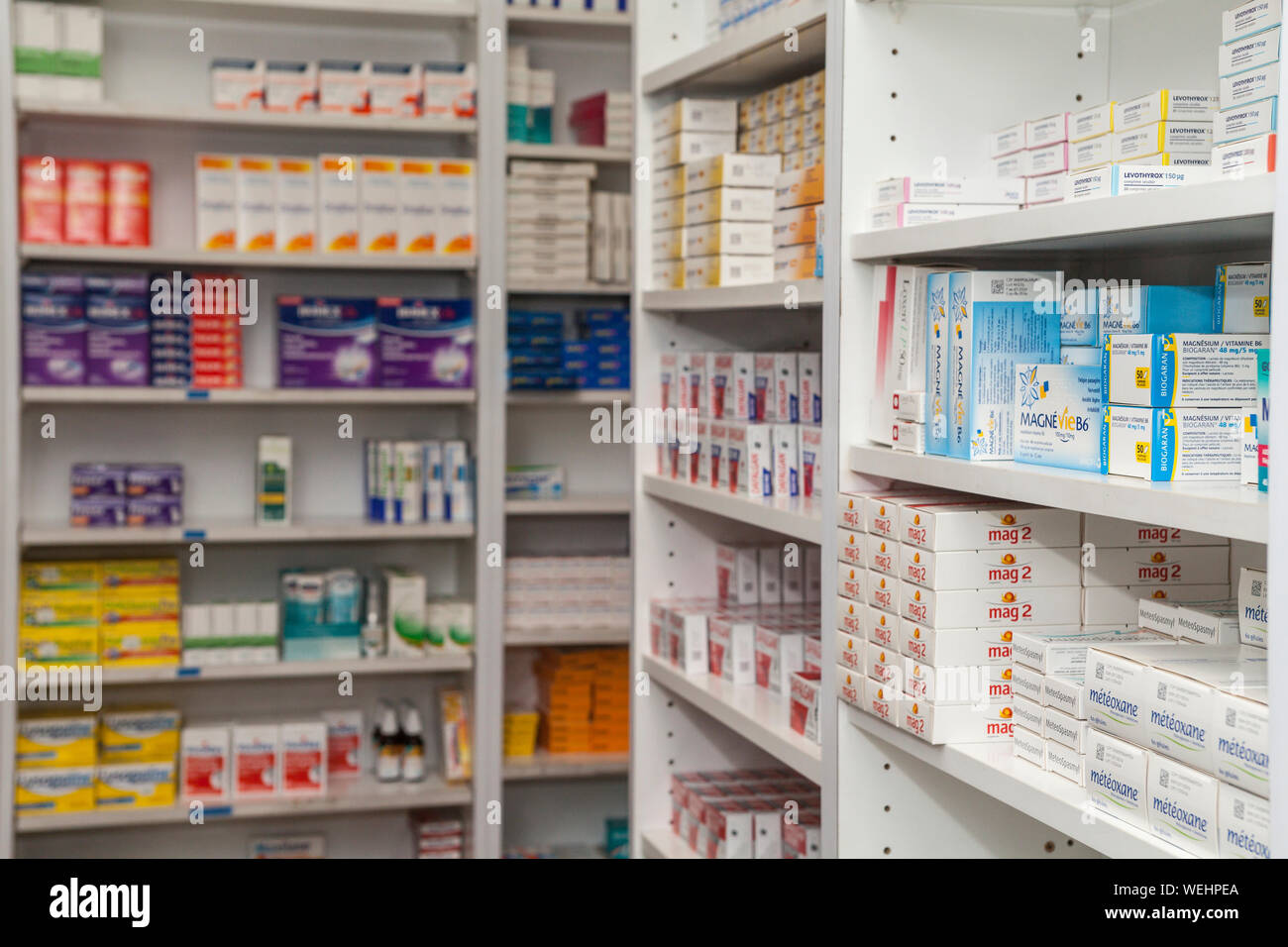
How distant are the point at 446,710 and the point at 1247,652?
2903mm

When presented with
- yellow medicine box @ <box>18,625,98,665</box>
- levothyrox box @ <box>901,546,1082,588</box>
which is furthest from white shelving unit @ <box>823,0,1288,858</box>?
yellow medicine box @ <box>18,625,98,665</box>

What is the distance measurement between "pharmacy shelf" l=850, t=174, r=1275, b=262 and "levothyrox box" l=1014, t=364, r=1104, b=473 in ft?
0.51

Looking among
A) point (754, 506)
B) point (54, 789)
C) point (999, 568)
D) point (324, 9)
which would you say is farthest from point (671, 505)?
point (54, 789)

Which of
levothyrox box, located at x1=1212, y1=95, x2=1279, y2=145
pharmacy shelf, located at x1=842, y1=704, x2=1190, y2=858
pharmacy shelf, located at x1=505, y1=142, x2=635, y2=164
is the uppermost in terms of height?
pharmacy shelf, located at x1=505, y1=142, x2=635, y2=164

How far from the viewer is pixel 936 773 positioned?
1.89 m

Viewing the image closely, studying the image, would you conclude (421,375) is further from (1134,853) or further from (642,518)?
(1134,853)

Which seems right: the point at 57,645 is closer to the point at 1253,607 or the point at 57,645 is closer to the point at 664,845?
the point at 664,845

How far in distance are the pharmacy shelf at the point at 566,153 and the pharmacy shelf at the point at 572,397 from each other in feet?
2.30

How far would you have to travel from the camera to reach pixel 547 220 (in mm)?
3873

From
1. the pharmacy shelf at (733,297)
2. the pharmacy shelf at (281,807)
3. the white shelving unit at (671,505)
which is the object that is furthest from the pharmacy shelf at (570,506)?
the pharmacy shelf at (733,297)

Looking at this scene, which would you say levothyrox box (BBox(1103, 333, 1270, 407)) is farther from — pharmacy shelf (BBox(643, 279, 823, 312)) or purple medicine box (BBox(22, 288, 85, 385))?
purple medicine box (BBox(22, 288, 85, 385))

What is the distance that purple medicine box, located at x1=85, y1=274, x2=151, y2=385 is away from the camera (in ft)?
11.7

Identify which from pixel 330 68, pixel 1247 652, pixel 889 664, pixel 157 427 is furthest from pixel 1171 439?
pixel 157 427

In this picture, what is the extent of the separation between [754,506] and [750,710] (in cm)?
37
